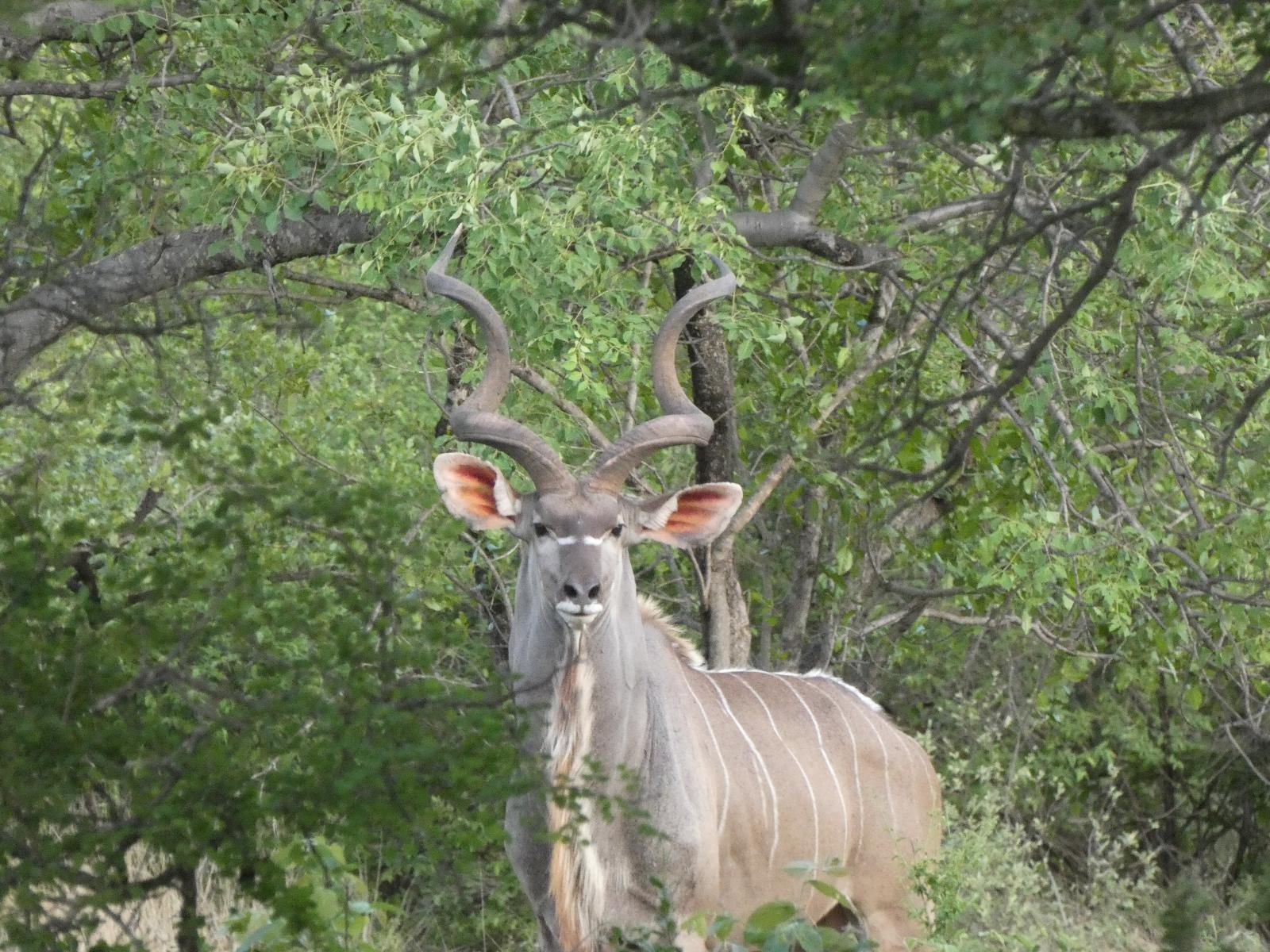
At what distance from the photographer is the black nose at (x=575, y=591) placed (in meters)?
4.12

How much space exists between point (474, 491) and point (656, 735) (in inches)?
30.1

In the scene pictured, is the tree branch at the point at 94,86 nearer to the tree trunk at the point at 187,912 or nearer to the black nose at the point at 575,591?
the black nose at the point at 575,591

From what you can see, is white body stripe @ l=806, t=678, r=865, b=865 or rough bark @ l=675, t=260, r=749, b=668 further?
rough bark @ l=675, t=260, r=749, b=668

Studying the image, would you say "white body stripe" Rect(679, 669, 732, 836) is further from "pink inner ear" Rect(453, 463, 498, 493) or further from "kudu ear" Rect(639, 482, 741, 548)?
"pink inner ear" Rect(453, 463, 498, 493)

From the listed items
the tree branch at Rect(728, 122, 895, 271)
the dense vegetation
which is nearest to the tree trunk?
the dense vegetation

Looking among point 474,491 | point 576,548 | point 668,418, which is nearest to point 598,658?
point 576,548

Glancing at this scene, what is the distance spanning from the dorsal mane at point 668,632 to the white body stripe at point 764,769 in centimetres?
9

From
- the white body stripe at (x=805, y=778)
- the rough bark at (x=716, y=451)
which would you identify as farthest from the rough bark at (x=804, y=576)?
the white body stripe at (x=805, y=778)

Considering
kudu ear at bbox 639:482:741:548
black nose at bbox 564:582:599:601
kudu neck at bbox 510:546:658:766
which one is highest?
black nose at bbox 564:582:599:601

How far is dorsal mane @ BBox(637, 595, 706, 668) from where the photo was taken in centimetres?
493

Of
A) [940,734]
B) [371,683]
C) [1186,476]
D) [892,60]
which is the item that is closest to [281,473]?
[371,683]

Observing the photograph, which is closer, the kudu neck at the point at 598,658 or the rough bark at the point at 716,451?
the kudu neck at the point at 598,658

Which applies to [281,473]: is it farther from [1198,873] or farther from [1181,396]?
[1198,873]

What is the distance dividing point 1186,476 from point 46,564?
3.72 metres
